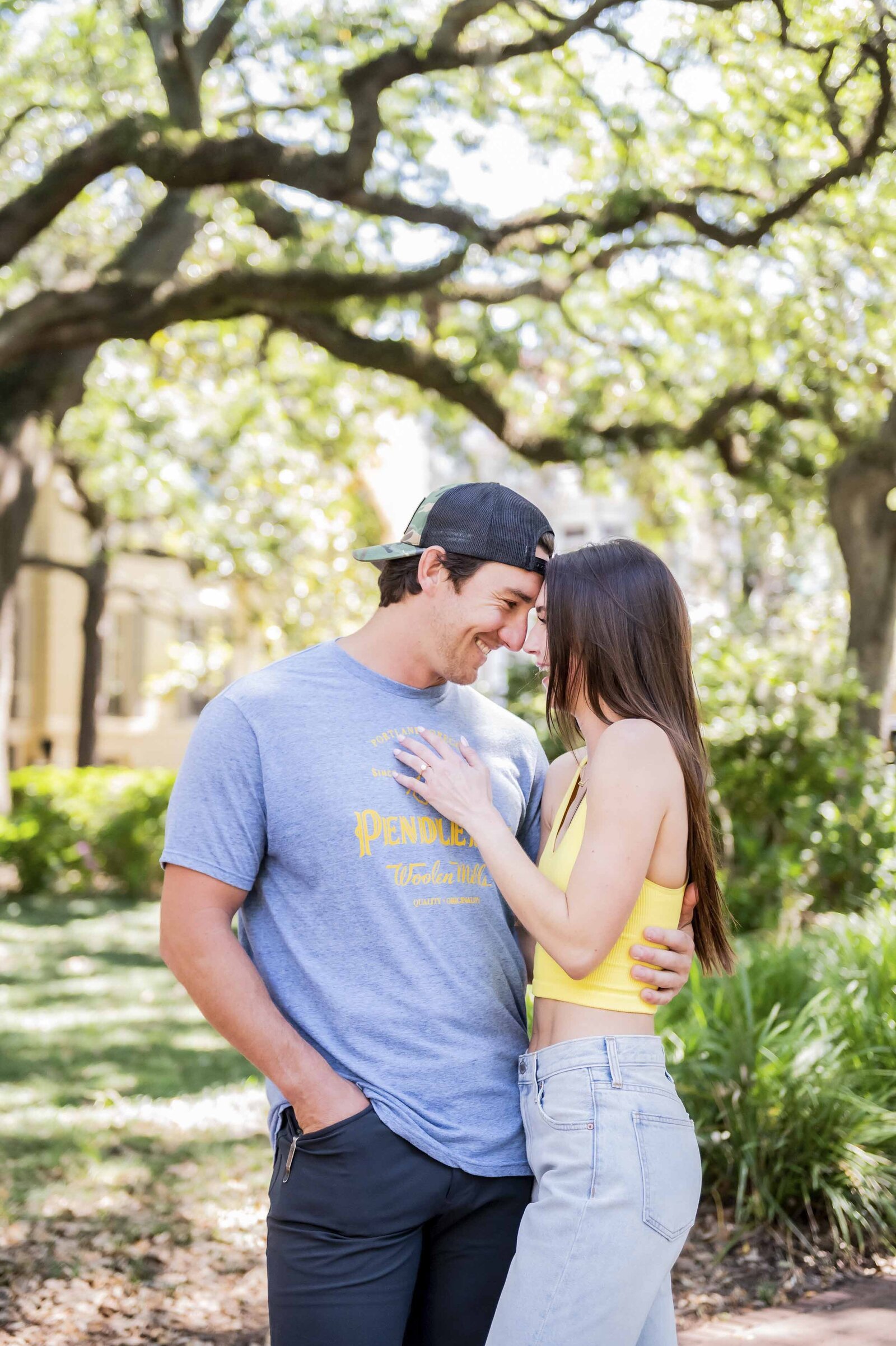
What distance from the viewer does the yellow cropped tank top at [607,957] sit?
2.34 m

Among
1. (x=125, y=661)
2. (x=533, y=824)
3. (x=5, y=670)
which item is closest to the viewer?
(x=533, y=824)

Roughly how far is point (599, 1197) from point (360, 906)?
2.21ft

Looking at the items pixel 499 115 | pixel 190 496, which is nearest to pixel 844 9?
pixel 499 115

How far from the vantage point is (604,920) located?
2.24m

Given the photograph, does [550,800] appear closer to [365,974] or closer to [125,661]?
[365,974]

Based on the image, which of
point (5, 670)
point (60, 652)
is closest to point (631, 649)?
point (5, 670)

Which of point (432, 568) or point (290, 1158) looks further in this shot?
point (432, 568)

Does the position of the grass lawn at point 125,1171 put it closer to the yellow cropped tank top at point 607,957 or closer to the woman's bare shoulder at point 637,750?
the yellow cropped tank top at point 607,957

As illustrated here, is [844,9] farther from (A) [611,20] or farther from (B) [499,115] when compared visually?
(B) [499,115]

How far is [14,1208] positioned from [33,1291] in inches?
33.0

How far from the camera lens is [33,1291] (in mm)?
4438

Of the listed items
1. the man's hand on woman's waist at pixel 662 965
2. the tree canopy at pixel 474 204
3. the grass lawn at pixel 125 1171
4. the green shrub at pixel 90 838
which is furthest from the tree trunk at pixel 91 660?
the man's hand on woman's waist at pixel 662 965

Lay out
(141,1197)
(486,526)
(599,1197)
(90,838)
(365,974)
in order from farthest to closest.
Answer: (90,838) → (141,1197) → (486,526) → (365,974) → (599,1197)

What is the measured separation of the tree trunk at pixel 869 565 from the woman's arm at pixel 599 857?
751cm
